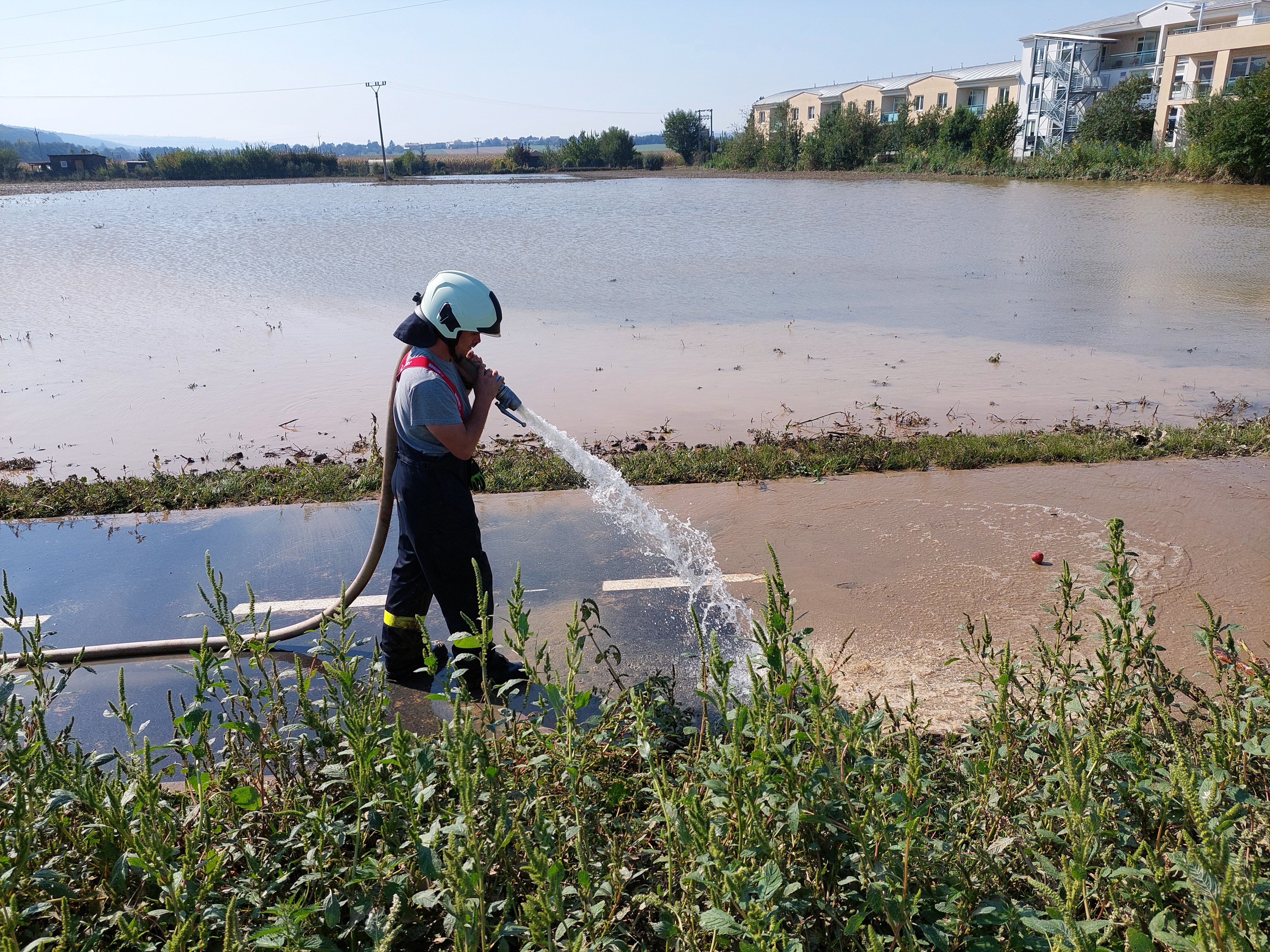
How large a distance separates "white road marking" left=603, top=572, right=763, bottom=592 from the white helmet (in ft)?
6.00

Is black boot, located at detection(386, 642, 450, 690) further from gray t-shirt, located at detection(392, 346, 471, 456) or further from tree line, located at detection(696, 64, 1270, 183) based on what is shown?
tree line, located at detection(696, 64, 1270, 183)

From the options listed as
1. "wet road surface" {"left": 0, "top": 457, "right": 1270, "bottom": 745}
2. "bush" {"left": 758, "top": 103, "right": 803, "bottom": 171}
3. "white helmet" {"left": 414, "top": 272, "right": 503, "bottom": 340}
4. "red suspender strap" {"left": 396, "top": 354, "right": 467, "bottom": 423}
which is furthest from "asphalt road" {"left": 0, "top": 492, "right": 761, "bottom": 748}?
"bush" {"left": 758, "top": 103, "right": 803, "bottom": 171}

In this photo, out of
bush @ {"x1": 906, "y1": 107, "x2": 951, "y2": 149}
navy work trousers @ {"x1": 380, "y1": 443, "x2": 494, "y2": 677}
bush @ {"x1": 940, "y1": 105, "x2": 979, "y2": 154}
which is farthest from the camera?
bush @ {"x1": 906, "y1": 107, "x2": 951, "y2": 149}

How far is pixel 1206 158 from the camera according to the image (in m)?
38.7

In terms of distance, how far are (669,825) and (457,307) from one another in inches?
91.4

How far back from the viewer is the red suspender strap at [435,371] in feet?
12.2

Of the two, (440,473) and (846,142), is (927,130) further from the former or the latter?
(440,473)

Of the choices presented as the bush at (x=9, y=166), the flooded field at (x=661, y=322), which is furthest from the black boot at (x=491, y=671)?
the bush at (x=9, y=166)

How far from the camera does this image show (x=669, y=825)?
205cm

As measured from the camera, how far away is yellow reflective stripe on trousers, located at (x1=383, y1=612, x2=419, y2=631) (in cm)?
407

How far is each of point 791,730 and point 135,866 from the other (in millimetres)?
1706

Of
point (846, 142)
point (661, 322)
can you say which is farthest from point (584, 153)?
point (661, 322)

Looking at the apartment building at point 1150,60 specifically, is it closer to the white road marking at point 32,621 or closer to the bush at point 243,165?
the white road marking at point 32,621

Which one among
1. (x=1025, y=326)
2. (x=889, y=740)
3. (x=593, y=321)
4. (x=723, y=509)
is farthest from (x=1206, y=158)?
(x=889, y=740)
